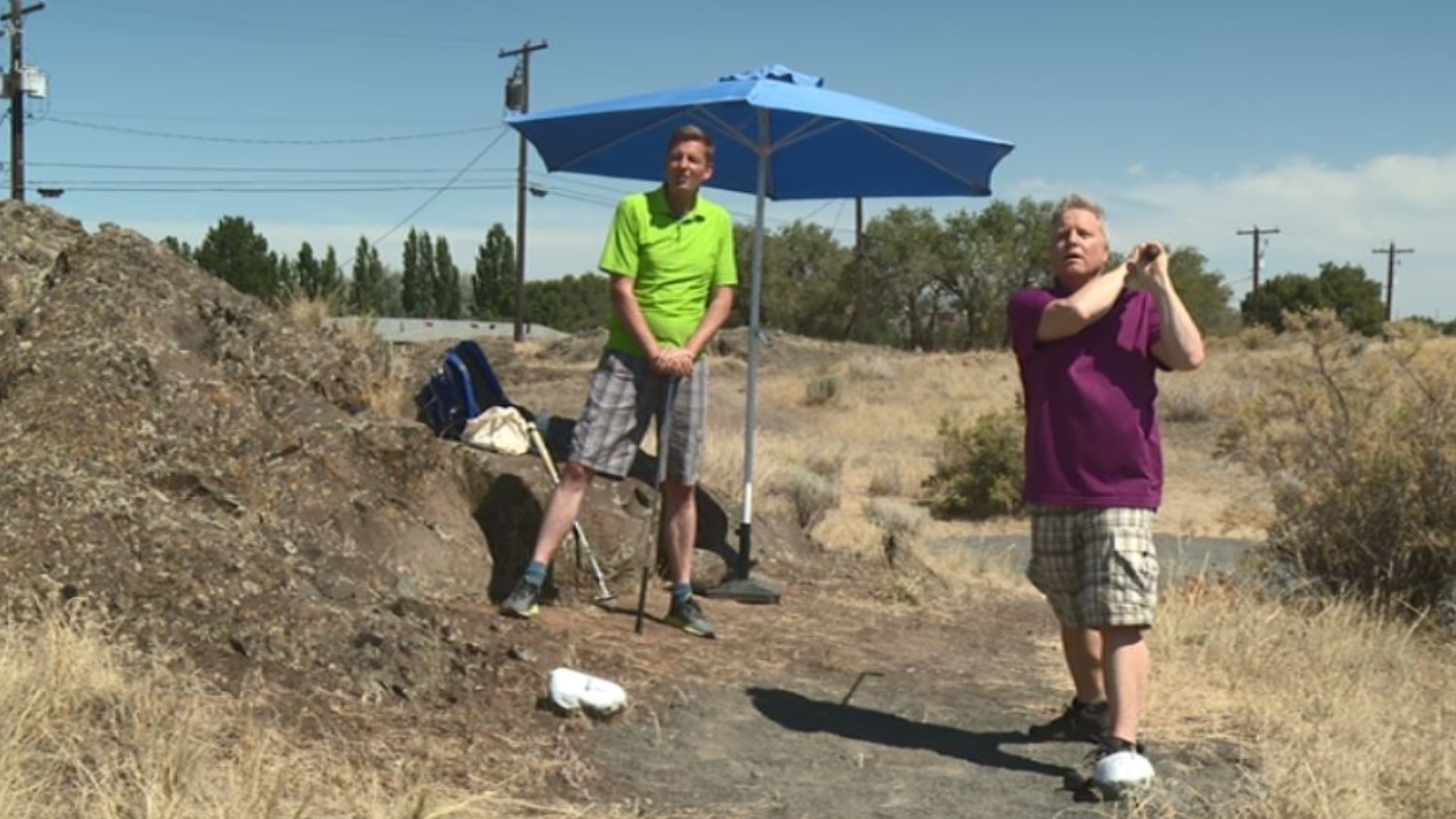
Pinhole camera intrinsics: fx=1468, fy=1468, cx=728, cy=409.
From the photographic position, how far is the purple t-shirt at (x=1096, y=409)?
4.30 m

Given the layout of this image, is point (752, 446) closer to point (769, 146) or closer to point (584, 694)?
point (769, 146)

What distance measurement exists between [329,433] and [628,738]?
8.01 ft

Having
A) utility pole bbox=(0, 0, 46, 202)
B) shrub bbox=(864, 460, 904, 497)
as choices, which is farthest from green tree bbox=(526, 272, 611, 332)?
shrub bbox=(864, 460, 904, 497)

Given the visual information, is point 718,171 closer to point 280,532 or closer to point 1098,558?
point 280,532

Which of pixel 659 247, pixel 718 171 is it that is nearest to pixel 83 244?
pixel 659 247

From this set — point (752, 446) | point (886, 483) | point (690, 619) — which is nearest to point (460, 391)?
point (752, 446)

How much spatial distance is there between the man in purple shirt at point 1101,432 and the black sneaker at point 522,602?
2172 millimetres

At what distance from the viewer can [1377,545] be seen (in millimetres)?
7641

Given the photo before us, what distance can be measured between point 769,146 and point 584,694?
12.4 ft

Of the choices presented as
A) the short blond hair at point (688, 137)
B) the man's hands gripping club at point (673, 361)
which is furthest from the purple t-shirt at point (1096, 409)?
the short blond hair at point (688, 137)

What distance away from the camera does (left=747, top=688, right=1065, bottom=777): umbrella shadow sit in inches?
183

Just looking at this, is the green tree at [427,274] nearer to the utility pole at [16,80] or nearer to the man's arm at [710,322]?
the utility pole at [16,80]

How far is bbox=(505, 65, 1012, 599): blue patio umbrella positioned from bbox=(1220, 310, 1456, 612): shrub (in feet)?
7.26

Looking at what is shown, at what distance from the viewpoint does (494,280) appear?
81.3 m
